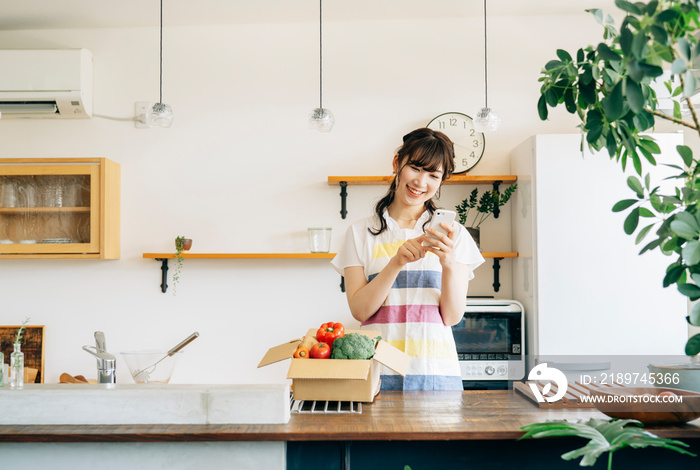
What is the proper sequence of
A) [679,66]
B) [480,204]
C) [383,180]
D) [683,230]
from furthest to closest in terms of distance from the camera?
[480,204]
[383,180]
[683,230]
[679,66]

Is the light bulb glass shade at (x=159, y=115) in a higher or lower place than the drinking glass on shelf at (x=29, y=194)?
higher

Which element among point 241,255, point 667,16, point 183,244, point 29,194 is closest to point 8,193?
point 29,194

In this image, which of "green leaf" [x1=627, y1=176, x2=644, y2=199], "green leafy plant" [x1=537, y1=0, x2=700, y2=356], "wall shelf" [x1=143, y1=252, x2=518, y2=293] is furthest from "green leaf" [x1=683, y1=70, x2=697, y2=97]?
"wall shelf" [x1=143, y1=252, x2=518, y2=293]

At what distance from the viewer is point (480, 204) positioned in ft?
10.9

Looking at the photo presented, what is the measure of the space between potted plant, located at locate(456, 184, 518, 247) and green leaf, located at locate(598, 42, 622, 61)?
2149 millimetres

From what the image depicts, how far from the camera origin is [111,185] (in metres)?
3.30

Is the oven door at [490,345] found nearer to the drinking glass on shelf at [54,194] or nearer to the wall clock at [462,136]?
the wall clock at [462,136]

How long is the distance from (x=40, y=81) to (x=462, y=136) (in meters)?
2.40

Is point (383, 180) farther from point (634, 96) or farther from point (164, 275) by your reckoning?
point (634, 96)

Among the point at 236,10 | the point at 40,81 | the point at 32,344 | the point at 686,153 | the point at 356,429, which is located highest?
the point at 236,10

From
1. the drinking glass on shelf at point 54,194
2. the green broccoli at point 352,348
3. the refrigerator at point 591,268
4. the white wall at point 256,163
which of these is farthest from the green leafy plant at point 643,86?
the drinking glass on shelf at point 54,194

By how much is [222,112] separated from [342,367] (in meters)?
2.33

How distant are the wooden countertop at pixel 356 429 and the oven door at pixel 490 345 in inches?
57.5

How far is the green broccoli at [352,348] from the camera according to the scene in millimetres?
1528
